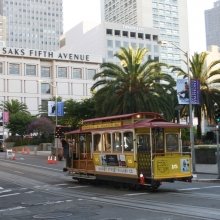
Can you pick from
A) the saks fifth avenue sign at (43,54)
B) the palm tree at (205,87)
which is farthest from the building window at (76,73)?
the palm tree at (205,87)

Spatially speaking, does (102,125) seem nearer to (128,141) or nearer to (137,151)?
(128,141)

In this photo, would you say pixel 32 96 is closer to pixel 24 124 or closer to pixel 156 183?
pixel 24 124

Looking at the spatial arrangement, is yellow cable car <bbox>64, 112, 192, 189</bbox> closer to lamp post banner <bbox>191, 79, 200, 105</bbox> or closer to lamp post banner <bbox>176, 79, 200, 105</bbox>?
lamp post banner <bbox>176, 79, 200, 105</bbox>

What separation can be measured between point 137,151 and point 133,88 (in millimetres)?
23539

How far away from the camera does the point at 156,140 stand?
61.7 feet

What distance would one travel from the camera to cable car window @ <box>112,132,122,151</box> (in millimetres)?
19828

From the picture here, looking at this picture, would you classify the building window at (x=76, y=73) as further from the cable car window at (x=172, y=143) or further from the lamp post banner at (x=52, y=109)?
the cable car window at (x=172, y=143)

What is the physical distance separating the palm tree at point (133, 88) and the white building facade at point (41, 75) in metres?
66.8

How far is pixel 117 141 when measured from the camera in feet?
65.8

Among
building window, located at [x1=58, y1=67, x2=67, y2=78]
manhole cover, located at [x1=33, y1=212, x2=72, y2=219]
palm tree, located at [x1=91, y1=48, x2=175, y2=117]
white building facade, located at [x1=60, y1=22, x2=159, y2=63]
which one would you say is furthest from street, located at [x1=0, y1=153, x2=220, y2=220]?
white building facade, located at [x1=60, y1=22, x2=159, y2=63]

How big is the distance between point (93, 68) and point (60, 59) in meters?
9.37

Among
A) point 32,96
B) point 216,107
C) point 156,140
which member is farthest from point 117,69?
point 32,96

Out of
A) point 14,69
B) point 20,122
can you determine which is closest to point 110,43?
point 14,69

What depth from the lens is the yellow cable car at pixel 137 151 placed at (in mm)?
18281
